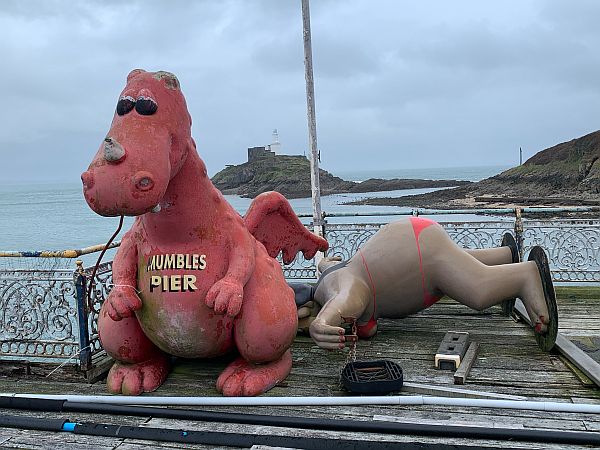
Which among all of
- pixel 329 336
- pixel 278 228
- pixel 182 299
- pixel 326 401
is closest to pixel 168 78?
pixel 182 299

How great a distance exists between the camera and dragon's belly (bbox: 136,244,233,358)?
346 cm

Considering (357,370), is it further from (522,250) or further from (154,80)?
(522,250)

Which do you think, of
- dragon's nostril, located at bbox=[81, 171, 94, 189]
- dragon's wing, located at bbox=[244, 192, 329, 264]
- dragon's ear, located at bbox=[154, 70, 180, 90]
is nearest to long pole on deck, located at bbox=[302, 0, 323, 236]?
dragon's wing, located at bbox=[244, 192, 329, 264]

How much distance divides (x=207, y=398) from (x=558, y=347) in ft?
8.70

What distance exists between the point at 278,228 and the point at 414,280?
1.19m

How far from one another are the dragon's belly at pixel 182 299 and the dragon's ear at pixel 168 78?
3.30ft

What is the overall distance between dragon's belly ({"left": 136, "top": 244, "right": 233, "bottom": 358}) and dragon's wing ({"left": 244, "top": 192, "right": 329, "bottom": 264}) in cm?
89

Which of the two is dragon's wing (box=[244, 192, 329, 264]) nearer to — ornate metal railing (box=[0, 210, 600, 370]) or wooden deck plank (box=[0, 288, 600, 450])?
wooden deck plank (box=[0, 288, 600, 450])

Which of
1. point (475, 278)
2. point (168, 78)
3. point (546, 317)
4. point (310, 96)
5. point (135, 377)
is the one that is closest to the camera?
point (168, 78)

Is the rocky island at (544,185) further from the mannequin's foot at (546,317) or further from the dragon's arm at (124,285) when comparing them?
Answer: the dragon's arm at (124,285)

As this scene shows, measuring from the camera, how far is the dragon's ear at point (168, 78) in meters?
3.29

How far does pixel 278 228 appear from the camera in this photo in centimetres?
468

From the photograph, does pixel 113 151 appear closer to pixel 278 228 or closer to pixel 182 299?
pixel 182 299

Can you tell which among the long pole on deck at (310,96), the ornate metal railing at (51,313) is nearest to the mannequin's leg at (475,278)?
the ornate metal railing at (51,313)
